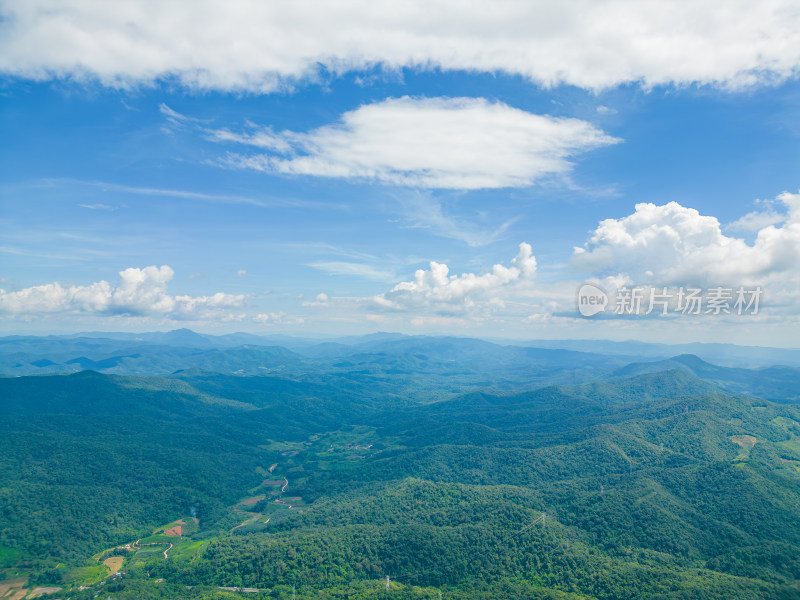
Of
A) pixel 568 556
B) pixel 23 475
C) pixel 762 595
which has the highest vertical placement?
pixel 762 595

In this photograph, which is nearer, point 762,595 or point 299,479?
point 762,595

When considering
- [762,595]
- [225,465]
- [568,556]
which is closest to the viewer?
[762,595]

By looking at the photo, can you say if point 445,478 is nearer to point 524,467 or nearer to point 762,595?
point 524,467

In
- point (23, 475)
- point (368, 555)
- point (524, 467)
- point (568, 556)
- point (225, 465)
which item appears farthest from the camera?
point (225, 465)

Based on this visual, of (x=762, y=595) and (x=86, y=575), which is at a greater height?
(x=762, y=595)

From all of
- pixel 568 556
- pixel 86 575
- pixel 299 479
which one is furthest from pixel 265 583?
pixel 299 479

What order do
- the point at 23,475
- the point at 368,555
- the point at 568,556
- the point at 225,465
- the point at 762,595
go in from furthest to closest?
1. the point at 225,465
2. the point at 23,475
3. the point at 368,555
4. the point at 568,556
5. the point at 762,595

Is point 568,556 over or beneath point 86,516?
over

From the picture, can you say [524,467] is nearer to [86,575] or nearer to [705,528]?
A: [705,528]

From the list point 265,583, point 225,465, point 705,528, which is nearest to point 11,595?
point 265,583
